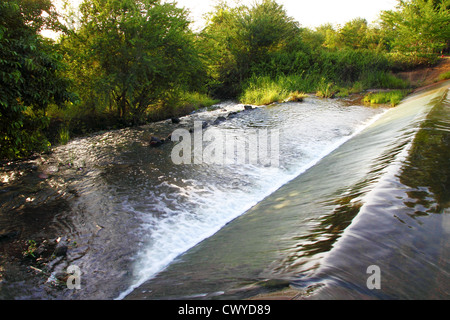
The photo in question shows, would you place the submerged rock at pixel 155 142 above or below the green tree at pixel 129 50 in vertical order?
below

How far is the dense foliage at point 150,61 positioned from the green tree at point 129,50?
0.03 metres

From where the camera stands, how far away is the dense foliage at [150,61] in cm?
472

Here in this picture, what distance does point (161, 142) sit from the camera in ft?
24.3

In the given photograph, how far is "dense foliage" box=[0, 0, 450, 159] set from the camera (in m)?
4.72

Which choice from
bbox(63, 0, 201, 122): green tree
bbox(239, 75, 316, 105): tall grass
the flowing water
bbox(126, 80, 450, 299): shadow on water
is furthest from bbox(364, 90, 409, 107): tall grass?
bbox(126, 80, 450, 299): shadow on water

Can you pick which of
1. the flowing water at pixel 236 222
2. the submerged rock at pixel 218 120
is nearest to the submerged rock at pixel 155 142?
the flowing water at pixel 236 222

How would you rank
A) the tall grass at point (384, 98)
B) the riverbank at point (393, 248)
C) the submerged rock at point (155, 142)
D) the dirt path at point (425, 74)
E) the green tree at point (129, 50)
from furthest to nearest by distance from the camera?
1. the dirt path at point (425, 74)
2. the tall grass at point (384, 98)
3. the green tree at point (129, 50)
4. the submerged rock at point (155, 142)
5. the riverbank at point (393, 248)

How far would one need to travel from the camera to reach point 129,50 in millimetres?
8875

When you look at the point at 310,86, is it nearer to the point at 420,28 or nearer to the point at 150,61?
the point at 420,28

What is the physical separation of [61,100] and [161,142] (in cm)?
273

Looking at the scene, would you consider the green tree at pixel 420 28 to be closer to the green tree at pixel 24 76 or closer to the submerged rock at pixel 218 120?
the submerged rock at pixel 218 120
